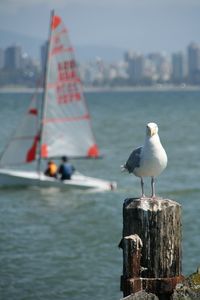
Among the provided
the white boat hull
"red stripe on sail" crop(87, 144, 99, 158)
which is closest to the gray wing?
the white boat hull

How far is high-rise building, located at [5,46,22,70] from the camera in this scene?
15089 centimetres

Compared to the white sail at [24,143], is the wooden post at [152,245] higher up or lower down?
higher up

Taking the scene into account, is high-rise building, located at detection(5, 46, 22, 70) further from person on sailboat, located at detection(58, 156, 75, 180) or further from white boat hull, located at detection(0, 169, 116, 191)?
person on sailboat, located at detection(58, 156, 75, 180)

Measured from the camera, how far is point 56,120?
32.2 m

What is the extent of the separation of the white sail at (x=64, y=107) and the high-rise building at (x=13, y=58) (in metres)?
116

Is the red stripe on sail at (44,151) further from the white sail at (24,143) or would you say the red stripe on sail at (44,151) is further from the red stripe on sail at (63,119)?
the red stripe on sail at (63,119)

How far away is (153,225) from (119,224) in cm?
1269

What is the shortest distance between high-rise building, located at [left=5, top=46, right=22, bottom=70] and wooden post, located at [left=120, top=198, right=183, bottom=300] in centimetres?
14025

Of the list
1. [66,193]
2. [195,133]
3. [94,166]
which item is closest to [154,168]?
[66,193]

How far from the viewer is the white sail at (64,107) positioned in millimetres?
32125

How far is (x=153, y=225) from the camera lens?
894cm

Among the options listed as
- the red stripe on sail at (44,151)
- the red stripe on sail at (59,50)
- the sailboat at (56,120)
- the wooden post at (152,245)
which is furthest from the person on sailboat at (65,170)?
the wooden post at (152,245)

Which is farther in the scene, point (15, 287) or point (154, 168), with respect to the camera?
point (15, 287)

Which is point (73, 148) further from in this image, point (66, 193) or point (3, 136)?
point (3, 136)
